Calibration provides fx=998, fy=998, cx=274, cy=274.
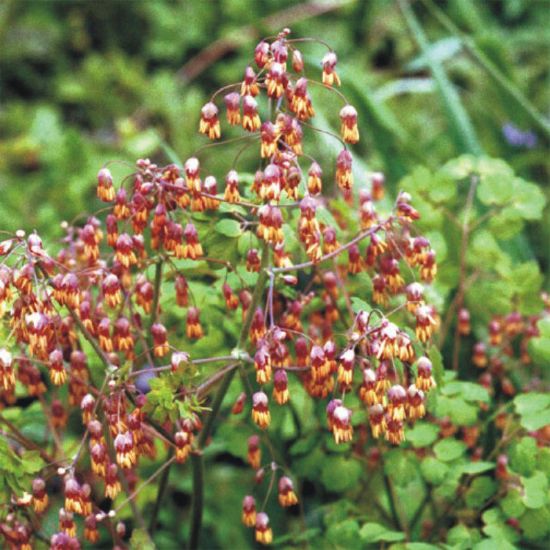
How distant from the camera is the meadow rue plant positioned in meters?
1.66

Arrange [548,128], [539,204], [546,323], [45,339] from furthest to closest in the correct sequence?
[548,128] → [539,204] → [546,323] → [45,339]

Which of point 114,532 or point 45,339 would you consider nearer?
point 45,339

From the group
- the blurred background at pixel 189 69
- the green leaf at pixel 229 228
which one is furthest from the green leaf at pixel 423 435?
the blurred background at pixel 189 69

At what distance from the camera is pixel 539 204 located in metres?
2.31

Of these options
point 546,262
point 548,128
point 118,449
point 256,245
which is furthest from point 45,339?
point 546,262

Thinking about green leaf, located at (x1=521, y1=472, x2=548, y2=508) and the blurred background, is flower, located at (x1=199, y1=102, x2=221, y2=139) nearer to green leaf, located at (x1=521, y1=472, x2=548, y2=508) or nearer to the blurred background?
green leaf, located at (x1=521, y1=472, x2=548, y2=508)

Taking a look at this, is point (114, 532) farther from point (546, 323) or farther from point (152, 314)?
point (546, 323)

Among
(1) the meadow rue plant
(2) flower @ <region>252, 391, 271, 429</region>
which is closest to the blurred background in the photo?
(1) the meadow rue plant

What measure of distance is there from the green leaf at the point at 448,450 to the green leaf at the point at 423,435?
0.11ft

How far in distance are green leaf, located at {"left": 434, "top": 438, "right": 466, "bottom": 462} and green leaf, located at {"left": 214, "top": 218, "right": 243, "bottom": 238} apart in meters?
0.64

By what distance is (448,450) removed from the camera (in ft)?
6.75

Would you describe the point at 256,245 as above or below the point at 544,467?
above

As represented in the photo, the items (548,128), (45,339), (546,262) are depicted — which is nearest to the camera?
(45,339)

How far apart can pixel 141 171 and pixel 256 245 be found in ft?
0.86
